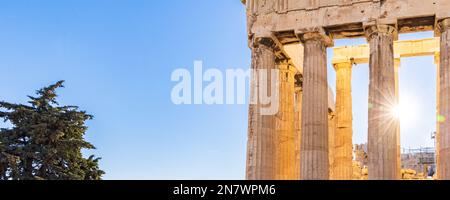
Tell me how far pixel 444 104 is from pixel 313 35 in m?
7.13

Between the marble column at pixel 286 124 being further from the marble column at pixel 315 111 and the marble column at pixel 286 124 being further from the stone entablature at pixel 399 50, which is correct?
the stone entablature at pixel 399 50

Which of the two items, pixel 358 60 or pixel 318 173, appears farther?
pixel 358 60

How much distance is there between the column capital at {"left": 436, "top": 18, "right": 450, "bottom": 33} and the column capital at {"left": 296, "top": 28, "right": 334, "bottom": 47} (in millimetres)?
5288

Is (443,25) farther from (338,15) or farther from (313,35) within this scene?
(313,35)

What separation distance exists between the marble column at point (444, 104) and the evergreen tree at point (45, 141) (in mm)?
20084

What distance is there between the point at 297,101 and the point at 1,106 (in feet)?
59.1

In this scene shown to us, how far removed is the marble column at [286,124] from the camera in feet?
117

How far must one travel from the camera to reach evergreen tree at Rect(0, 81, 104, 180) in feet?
119

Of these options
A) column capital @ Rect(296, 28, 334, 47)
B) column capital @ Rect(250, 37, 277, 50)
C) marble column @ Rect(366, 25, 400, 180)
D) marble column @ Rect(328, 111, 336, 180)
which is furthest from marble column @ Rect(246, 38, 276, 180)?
marble column @ Rect(328, 111, 336, 180)

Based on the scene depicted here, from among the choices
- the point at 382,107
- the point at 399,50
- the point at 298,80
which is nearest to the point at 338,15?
the point at 382,107

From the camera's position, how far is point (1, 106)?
3866cm

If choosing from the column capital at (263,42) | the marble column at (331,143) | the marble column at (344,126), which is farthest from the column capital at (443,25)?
the marble column at (331,143)
